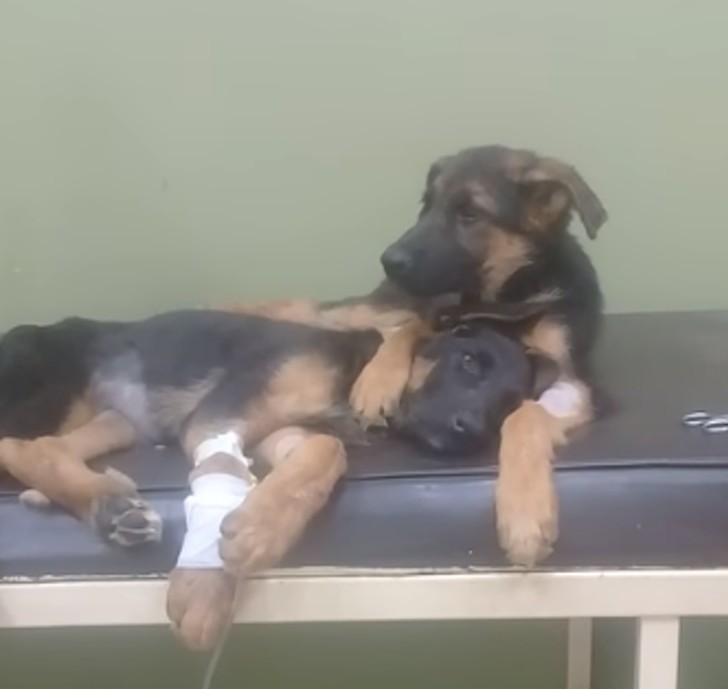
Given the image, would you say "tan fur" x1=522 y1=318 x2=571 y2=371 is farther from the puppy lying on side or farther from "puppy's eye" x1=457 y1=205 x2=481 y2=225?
"puppy's eye" x1=457 y1=205 x2=481 y2=225

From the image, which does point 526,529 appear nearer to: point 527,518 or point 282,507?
point 527,518

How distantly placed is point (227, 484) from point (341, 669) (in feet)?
2.55

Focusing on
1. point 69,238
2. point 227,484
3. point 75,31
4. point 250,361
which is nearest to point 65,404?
point 250,361

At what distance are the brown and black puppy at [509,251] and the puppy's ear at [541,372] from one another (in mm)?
11

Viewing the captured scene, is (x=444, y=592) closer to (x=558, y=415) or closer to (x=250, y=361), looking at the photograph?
(x=558, y=415)

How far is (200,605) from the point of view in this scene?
1092mm

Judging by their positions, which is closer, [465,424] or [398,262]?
[465,424]

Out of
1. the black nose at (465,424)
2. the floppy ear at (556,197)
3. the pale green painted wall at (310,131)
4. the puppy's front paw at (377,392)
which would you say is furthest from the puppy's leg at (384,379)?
the pale green painted wall at (310,131)

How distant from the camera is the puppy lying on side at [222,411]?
44.1 inches

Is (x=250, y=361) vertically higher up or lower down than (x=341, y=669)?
higher up

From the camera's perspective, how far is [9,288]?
1.80 metres

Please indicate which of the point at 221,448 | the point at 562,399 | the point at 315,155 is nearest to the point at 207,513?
the point at 221,448

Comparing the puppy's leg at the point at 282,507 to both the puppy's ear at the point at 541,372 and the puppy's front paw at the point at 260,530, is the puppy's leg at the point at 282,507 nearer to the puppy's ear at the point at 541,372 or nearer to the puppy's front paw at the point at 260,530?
the puppy's front paw at the point at 260,530

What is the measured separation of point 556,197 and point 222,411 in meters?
0.48
